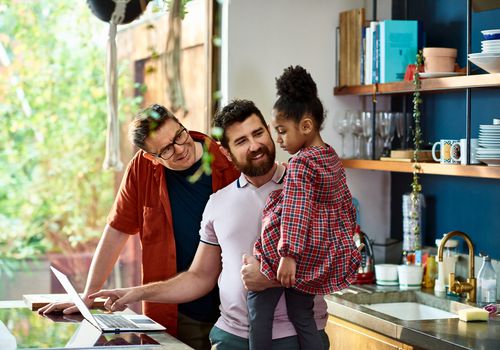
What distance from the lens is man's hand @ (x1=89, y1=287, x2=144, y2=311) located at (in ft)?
9.80

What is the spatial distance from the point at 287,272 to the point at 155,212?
0.79 meters

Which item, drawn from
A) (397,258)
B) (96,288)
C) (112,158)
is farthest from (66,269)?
(112,158)

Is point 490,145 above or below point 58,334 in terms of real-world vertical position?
above

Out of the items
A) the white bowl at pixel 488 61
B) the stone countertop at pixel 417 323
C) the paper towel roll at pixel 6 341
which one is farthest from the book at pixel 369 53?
the paper towel roll at pixel 6 341

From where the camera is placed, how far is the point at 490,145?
3561 mm

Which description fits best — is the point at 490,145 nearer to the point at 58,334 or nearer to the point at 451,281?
the point at 451,281

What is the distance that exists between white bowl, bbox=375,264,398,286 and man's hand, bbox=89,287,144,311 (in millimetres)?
1596

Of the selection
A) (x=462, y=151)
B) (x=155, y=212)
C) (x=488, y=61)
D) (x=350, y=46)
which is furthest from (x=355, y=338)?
(x=350, y=46)

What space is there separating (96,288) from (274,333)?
0.91 metres

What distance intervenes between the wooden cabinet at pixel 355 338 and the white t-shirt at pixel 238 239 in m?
0.71

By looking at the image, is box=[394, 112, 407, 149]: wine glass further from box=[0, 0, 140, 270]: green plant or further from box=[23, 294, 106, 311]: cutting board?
box=[0, 0, 140, 270]: green plant

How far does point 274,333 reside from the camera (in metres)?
2.78

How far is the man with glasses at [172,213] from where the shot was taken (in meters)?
3.28

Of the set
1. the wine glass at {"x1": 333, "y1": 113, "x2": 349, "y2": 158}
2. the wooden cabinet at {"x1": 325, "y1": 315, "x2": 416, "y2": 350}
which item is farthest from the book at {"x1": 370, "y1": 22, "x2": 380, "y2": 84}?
the wooden cabinet at {"x1": 325, "y1": 315, "x2": 416, "y2": 350}
